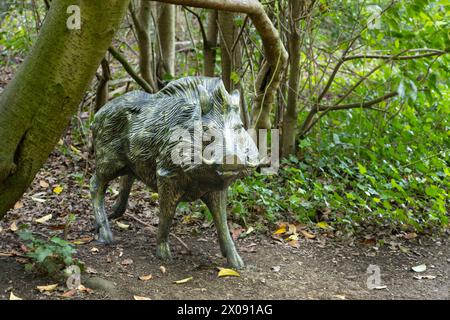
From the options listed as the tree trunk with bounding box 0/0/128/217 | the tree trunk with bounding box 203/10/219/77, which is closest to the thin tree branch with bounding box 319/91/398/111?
the tree trunk with bounding box 203/10/219/77

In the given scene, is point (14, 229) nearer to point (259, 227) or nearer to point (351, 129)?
point (259, 227)

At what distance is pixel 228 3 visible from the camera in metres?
4.22

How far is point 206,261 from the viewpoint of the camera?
178 inches

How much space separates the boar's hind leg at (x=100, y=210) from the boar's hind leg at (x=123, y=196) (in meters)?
0.36

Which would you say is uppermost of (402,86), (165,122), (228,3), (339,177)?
(228,3)

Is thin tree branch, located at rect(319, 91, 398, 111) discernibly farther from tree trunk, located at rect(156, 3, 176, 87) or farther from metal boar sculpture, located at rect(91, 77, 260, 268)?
metal boar sculpture, located at rect(91, 77, 260, 268)

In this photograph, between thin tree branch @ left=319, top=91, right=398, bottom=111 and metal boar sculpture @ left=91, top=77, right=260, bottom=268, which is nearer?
metal boar sculpture @ left=91, top=77, right=260, bottom=268

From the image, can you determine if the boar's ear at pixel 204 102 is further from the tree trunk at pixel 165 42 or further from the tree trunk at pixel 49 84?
the tree trunk at pixel 165 42

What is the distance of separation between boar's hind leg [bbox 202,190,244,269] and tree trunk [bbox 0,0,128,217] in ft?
3.88

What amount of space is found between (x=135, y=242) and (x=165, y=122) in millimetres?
1152

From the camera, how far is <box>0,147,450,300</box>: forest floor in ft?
12.8

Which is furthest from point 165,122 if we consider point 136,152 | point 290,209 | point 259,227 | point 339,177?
point 339,177

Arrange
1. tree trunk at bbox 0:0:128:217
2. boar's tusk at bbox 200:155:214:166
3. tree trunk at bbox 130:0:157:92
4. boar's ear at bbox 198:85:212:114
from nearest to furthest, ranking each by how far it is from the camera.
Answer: tree trunk at bbox 0:0:128:217, boar's tusk at bbox 200:155:214:166, boar's ear at bbox 198:85:212:114, tree trunk at bbox 130:0:157:92

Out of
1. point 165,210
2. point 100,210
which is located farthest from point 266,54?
point 100,210
